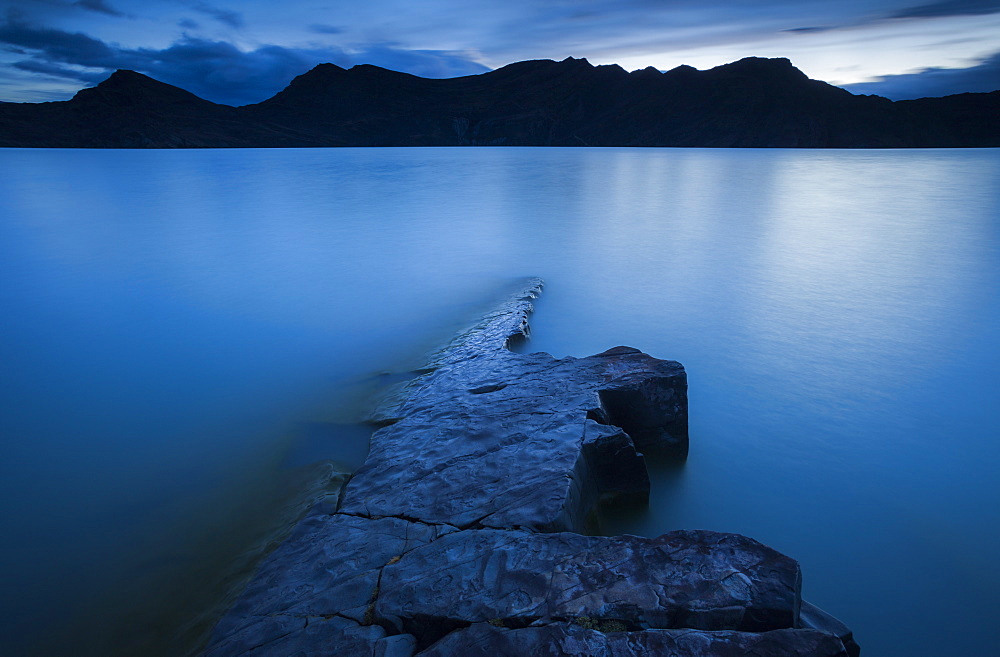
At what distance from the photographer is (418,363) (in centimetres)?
577

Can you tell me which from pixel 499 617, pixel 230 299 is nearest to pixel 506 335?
pixel 499 617

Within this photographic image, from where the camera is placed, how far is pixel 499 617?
6.64 ft

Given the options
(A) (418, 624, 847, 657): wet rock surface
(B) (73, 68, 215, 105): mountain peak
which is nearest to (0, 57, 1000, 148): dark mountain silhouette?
(B) (73, 68, 215, 105): mountain peak

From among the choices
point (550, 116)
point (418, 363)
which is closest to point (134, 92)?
point (550, 116)

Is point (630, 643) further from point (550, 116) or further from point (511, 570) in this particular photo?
point (550, 116)

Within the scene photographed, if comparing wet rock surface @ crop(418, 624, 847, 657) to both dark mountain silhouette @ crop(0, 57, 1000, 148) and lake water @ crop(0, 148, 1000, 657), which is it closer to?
lake water @ crop(0, 148, 1000, 657)

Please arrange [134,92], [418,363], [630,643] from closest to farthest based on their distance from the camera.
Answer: [630,643], [418,363], [134,92]

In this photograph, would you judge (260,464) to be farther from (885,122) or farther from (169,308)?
(885,122)

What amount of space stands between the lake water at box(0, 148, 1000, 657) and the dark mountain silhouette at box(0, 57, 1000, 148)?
127316mm

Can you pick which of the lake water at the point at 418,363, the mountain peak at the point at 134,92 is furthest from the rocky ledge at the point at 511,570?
the mountain peak at the point at 134,92

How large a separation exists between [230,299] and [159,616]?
623 cm

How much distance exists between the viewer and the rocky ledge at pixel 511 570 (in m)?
1.96

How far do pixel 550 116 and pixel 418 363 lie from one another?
151m

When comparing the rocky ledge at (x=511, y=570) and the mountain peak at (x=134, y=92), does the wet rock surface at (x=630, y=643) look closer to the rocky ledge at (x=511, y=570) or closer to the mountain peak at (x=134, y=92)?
the rocky ledge at (x=511, y=570)
